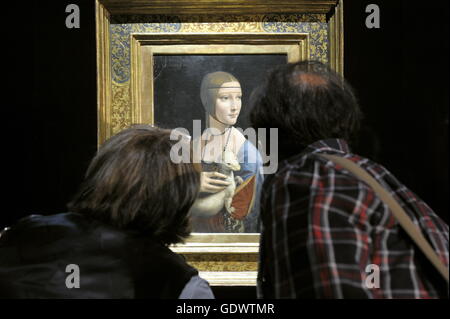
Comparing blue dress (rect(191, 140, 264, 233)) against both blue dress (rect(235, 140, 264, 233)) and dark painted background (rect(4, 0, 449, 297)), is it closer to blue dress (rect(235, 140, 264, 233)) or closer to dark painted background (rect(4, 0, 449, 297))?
blue dress (rect(235, 140, 264, 233))

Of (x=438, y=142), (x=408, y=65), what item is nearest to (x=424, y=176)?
(x=438, y=142)

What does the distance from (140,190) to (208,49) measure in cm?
134

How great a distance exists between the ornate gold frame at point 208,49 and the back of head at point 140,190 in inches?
43.5

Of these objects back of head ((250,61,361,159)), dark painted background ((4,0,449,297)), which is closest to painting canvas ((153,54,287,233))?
dark painted background ((4,0,449,297))

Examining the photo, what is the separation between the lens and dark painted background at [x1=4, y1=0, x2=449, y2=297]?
8.56ft

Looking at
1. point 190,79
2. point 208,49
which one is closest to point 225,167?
point 190,79

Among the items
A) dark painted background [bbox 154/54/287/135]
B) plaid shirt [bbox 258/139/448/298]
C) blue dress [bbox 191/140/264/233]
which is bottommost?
blue dress [bbox 191/140/264/233]

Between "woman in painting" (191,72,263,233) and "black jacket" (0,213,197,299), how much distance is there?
1.16m

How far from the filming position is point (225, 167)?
2682mm

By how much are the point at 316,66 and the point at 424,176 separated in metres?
1.21

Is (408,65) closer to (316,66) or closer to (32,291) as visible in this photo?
(316,66)

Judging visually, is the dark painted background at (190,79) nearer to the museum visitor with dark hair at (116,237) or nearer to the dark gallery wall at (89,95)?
the dark gallery wall at (89,95)
